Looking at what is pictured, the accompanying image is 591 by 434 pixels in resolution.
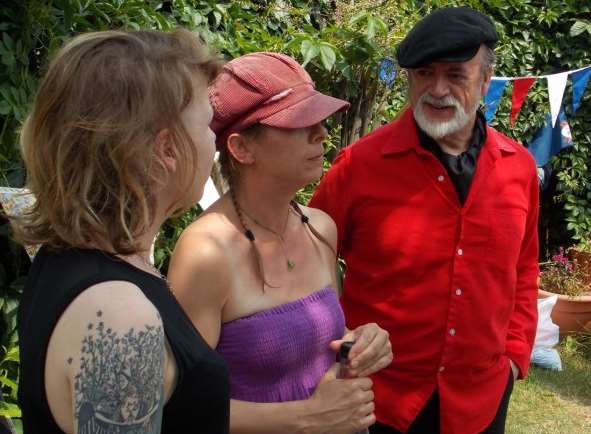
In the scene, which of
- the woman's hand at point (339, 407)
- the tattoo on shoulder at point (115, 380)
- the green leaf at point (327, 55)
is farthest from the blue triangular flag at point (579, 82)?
the tattoo on shoulder at point (115, 380)

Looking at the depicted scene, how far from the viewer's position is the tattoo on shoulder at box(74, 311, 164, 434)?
3.06 ft

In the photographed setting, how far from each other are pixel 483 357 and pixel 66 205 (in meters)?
1.55

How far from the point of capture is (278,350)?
1593 mm

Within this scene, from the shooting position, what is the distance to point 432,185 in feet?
7.25

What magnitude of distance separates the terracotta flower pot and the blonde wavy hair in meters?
5.24

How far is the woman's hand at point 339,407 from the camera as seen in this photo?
1587 millimetres

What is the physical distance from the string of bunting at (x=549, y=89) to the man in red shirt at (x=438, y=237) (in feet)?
11.0

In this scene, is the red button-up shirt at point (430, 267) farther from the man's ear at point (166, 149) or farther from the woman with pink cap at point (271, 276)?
the man's ear at point (166, 149)

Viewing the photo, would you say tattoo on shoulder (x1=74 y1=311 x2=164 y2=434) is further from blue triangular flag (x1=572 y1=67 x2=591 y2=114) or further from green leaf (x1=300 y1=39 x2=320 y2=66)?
blue triangular flag (x1=572 y1=67 x2=591 y2=114)

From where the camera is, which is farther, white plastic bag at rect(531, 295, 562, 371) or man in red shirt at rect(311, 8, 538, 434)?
white plastic bag at rect(531, 295, 562, 371)

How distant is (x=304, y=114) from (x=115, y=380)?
36.4 inches

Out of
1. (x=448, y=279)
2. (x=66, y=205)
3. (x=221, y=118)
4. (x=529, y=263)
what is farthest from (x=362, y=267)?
(x=66, y=205)

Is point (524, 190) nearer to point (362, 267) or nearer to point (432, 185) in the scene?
point (432, 185)

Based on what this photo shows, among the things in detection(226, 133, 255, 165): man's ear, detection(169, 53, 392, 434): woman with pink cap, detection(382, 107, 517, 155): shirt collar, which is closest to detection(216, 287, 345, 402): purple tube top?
detection(169, 53, 392, 434): woman with pink cap
